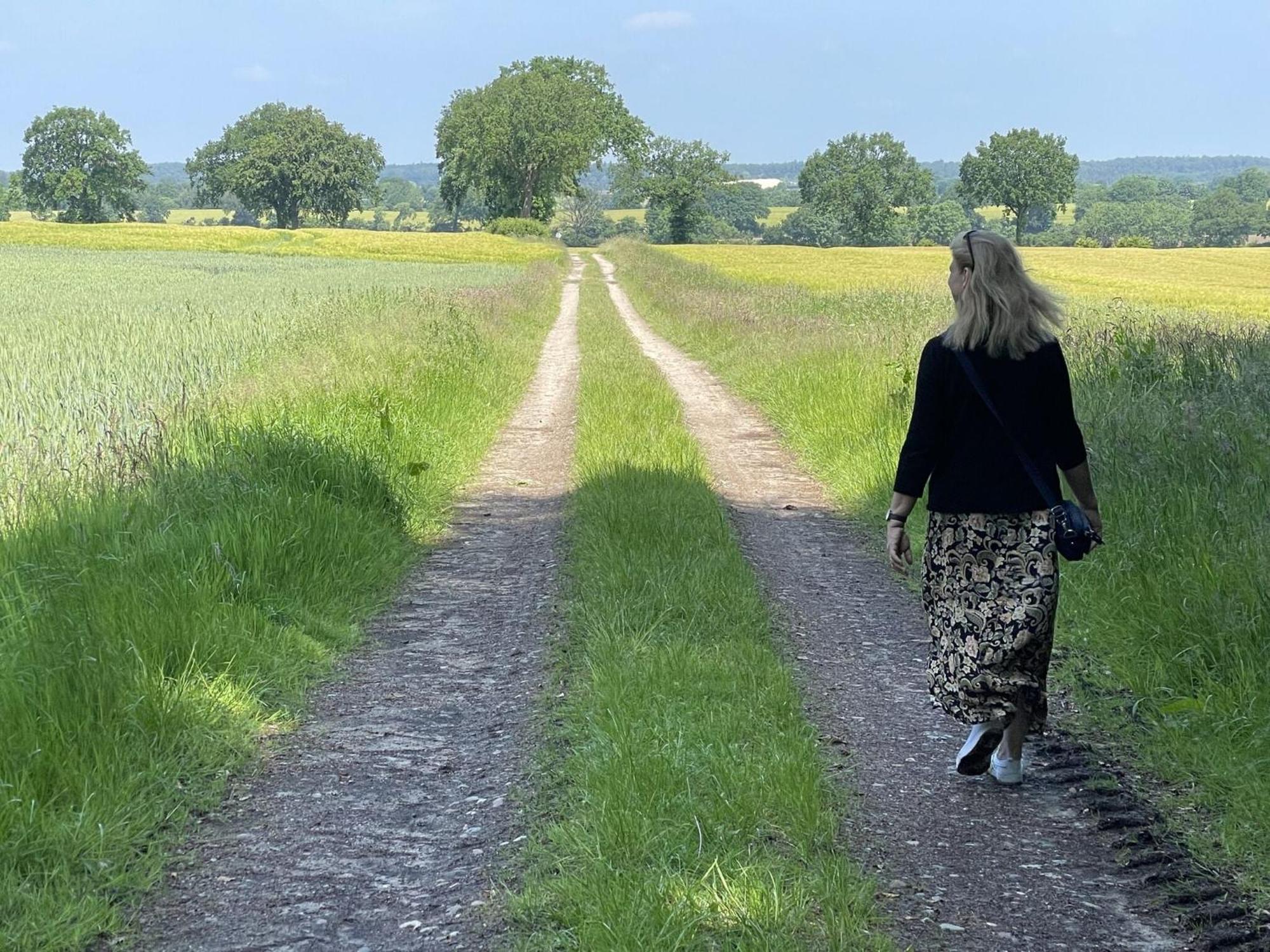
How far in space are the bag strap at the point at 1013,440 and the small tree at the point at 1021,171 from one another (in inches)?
5150

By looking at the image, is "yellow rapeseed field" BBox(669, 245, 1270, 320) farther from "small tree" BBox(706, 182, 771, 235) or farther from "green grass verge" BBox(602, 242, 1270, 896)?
"small tree" BBox(706, 182, 771, 235)

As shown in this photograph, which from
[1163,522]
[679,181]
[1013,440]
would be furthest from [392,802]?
[679,181]

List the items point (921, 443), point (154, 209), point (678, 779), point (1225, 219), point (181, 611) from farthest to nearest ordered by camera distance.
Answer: point (154, 209) → point (1225, 219) → point (181, 611) → point (921, 443) → point (678, 779)

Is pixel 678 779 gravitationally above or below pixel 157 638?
below

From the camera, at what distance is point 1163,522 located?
6.88m

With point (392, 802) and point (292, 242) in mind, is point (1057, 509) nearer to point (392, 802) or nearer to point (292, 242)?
point (392, 802)

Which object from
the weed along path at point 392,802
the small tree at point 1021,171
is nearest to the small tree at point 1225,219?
the small tree at point 1021,171

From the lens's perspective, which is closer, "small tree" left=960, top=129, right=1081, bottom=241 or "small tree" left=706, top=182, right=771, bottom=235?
"small tree" left=960, top=129, right=1081, bottom=241

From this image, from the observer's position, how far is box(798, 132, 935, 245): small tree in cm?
13388

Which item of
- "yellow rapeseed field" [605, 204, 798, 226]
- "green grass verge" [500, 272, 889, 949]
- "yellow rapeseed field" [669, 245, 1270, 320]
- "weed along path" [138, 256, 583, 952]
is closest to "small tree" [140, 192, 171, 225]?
"yellow rapeseed field" [605, 204, 798, 226]

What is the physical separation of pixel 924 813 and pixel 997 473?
1250 mm

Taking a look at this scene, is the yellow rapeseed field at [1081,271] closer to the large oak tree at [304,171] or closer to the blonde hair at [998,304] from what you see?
the blonde hair at [998,304]

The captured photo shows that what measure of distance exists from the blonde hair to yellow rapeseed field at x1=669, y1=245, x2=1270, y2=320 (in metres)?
24.2

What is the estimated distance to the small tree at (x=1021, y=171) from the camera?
12781 centimetres
